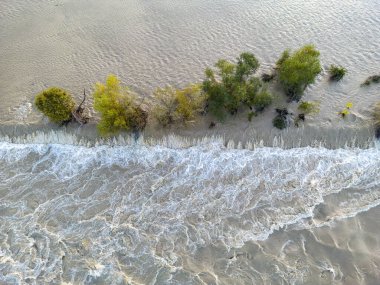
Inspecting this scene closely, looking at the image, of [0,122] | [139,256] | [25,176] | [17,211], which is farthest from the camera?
[0,122]

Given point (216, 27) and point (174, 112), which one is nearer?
point (174, 112)

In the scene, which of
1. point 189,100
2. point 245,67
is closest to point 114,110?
point 189,100

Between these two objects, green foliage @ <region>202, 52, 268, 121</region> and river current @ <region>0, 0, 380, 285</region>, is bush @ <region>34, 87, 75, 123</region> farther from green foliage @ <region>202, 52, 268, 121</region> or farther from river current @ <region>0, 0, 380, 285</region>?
green foliage @ <region>202, 52, 268, 121</region>

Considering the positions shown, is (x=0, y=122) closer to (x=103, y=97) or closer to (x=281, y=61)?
(x=103, y=97)

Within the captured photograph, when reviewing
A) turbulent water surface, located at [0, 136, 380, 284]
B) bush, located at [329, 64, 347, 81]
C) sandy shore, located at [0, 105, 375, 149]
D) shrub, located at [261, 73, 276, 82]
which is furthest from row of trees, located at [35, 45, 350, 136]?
bush, located at [329, 64, 347, 81]

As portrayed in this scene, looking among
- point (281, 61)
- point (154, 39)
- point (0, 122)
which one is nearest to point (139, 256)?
point (0, 122)

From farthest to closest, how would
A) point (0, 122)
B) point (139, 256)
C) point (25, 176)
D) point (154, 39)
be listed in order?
point (154, 39) < point (0, 122) < point (25, 176) < point (139, 256)

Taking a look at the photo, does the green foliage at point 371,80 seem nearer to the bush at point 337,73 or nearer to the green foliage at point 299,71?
the bush at point 337,73
